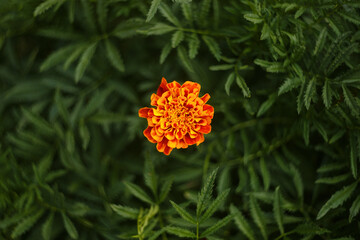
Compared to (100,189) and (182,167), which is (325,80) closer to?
(182,167)

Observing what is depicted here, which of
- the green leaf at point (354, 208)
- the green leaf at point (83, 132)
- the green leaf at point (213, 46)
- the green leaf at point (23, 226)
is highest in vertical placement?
the green leaf at point (213, 46)

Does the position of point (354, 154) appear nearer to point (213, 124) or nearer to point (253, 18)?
point (253, 18)

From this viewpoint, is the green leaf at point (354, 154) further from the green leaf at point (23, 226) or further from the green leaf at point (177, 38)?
the green leaf at point (23, 226)

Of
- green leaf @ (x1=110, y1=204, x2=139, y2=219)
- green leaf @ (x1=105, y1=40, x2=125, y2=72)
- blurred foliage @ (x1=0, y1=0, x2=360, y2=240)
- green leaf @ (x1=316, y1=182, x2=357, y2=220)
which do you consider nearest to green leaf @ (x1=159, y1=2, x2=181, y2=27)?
blurred foliage @ (x1=0, y1=0, x2=360, y2=240)

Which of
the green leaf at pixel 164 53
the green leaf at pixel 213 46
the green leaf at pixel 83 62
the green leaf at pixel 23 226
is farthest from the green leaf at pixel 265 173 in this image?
the green leaf at pixel 23 226

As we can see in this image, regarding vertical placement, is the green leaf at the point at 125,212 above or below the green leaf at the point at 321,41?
below

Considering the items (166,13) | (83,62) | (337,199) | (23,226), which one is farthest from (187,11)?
(23,226)
